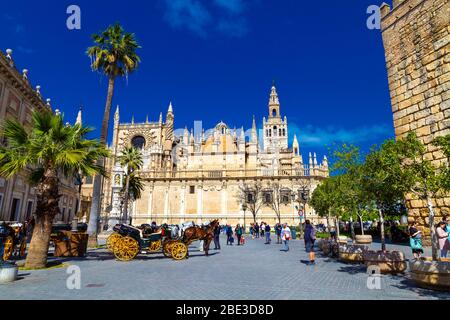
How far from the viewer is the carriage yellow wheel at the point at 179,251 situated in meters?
12.0

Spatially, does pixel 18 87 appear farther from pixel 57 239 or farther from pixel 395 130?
pixel 395 130

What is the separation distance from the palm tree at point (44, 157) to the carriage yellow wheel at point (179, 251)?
4.82 m

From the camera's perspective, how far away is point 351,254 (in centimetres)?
1101

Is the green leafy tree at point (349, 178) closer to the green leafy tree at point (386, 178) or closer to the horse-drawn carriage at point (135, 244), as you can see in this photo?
the green leafy tree at point (386, 178)

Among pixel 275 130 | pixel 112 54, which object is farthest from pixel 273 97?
pixel 112 54

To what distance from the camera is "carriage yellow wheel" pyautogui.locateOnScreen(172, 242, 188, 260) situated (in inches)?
474

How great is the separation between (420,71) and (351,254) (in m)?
8.41

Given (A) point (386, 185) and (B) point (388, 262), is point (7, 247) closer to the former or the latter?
(B) point (388, 262)

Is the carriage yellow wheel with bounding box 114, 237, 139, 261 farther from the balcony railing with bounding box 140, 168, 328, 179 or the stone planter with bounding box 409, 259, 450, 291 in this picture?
the balcony railing with bounding box 140, 168, 328, 179

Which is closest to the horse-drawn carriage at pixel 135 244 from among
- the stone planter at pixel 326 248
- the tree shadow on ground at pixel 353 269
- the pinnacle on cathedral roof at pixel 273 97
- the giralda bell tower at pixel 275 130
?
the tree shadow on ground at pixel 353 269

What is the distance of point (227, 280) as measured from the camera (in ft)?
25.2

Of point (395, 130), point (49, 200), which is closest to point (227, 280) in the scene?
point (49, 200)

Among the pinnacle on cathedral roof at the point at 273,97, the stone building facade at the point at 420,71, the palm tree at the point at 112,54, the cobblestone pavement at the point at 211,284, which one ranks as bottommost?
the cobblestone pavement at the point at 211,284

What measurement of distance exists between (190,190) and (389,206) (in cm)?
3864
